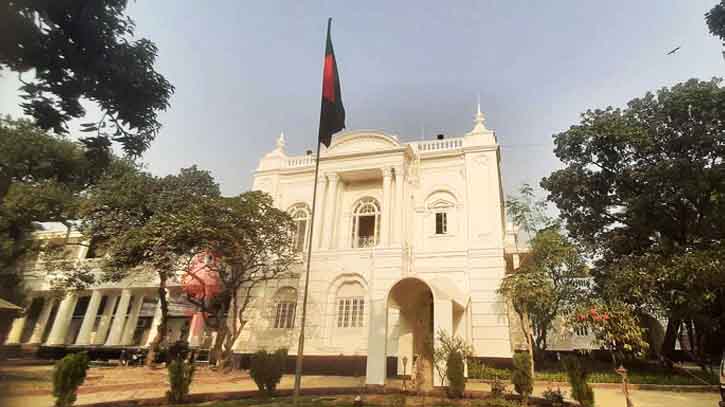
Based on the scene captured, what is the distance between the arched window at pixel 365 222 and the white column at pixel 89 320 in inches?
671

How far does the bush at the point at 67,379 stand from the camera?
6222 mm

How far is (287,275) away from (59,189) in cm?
845

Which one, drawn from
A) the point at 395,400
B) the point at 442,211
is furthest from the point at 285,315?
the point at 395,400

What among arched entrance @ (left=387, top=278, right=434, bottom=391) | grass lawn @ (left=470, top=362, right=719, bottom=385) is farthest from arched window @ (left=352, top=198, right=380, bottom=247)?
grass lawn @ (left=470, top=362, right=719, bottom=385)

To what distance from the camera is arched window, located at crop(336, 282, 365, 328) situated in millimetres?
14898

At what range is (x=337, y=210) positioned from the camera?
56.9 ft

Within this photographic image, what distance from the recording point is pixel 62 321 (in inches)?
876

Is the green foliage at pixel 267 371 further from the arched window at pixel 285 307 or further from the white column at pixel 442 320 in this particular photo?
the arched window at pixel 285 307

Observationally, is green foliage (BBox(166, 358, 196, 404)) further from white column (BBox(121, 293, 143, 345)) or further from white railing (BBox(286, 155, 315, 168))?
white column (BBox(121, 293, 143, 345))

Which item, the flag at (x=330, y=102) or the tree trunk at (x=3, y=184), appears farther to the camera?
the flag at (x=330, y=102)

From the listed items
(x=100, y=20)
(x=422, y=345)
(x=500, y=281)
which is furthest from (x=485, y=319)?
(x=100, y=20)

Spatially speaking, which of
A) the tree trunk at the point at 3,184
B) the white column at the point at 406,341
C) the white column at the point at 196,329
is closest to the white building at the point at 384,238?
the white column at the point at 406,341

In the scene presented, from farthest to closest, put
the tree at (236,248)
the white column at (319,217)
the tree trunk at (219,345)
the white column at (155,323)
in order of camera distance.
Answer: the white column at (155,323) < the white column at (319,217) < the tree trunk at (219,345) < the tree at (236,248)

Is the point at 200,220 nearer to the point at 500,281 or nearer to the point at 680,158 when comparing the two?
the point at 500,281
